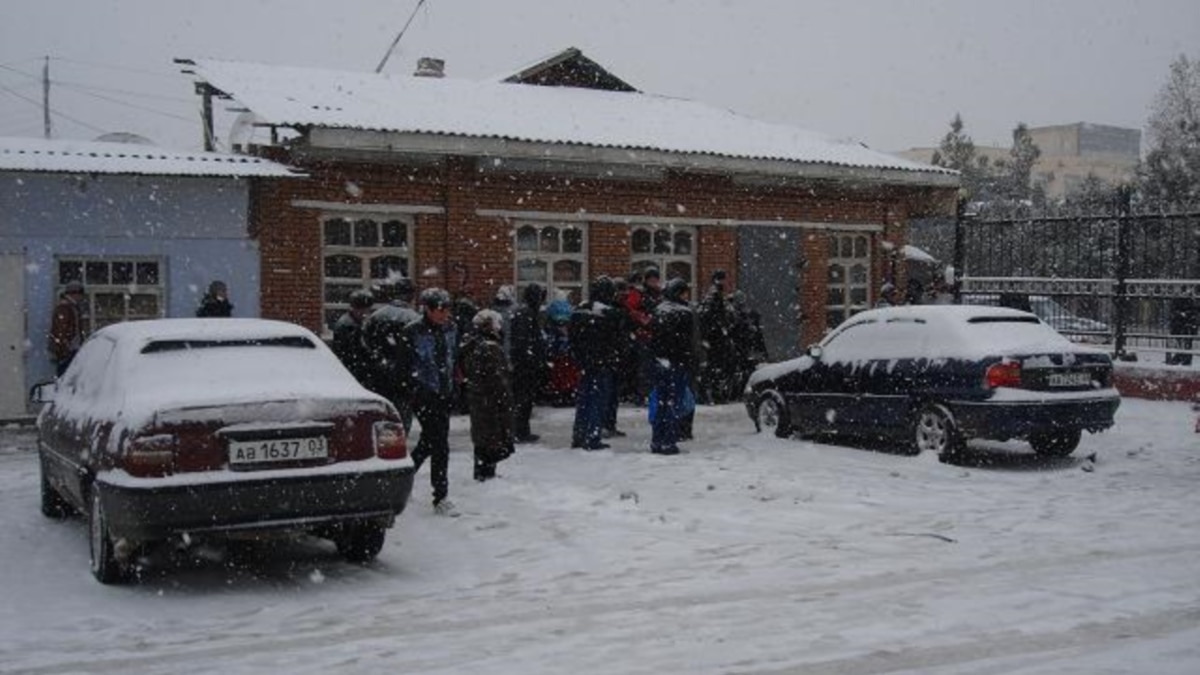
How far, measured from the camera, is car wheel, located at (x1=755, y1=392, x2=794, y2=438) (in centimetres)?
1321

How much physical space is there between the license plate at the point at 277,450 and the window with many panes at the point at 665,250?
12.2m

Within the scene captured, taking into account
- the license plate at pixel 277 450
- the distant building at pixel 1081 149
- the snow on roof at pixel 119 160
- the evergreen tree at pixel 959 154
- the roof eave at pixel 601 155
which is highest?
the distant building at pixel 1081 149

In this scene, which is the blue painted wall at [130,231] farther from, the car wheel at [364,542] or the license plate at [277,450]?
the license plate at [277,450]

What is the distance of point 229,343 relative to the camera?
7.45 metres

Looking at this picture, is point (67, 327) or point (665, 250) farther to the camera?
point (665, 250)

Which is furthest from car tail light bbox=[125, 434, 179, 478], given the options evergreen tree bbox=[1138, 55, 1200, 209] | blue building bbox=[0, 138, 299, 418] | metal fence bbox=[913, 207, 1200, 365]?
evergreen tree bbox=[1138, 55, 1200, 209]

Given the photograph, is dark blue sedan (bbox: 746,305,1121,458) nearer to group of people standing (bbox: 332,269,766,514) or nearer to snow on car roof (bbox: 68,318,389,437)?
group of people standing (bbox: 332,269,766,514)

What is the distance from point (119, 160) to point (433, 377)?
746cm

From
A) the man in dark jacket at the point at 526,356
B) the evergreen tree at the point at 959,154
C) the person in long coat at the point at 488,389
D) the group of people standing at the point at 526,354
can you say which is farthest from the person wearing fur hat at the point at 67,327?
Answer: the evergreen tree at the point at 959,154

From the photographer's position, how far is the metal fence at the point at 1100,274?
1614 centimetres

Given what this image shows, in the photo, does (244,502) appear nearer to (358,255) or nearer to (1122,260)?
(358,255)

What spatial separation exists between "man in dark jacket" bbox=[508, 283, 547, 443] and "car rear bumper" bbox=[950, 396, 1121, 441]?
4.30 meters

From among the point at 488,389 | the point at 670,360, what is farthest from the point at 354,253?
the point at 488,389

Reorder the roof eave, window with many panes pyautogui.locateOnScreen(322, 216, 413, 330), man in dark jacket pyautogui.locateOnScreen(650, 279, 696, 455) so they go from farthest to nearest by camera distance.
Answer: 1. window with many panes pyautogui.locateOnScreen(322, 216, 413, 330)
2. the roof eave
3. man in dark jacket pyautogui.locateOnScreen(650, 279, 696, 455)
